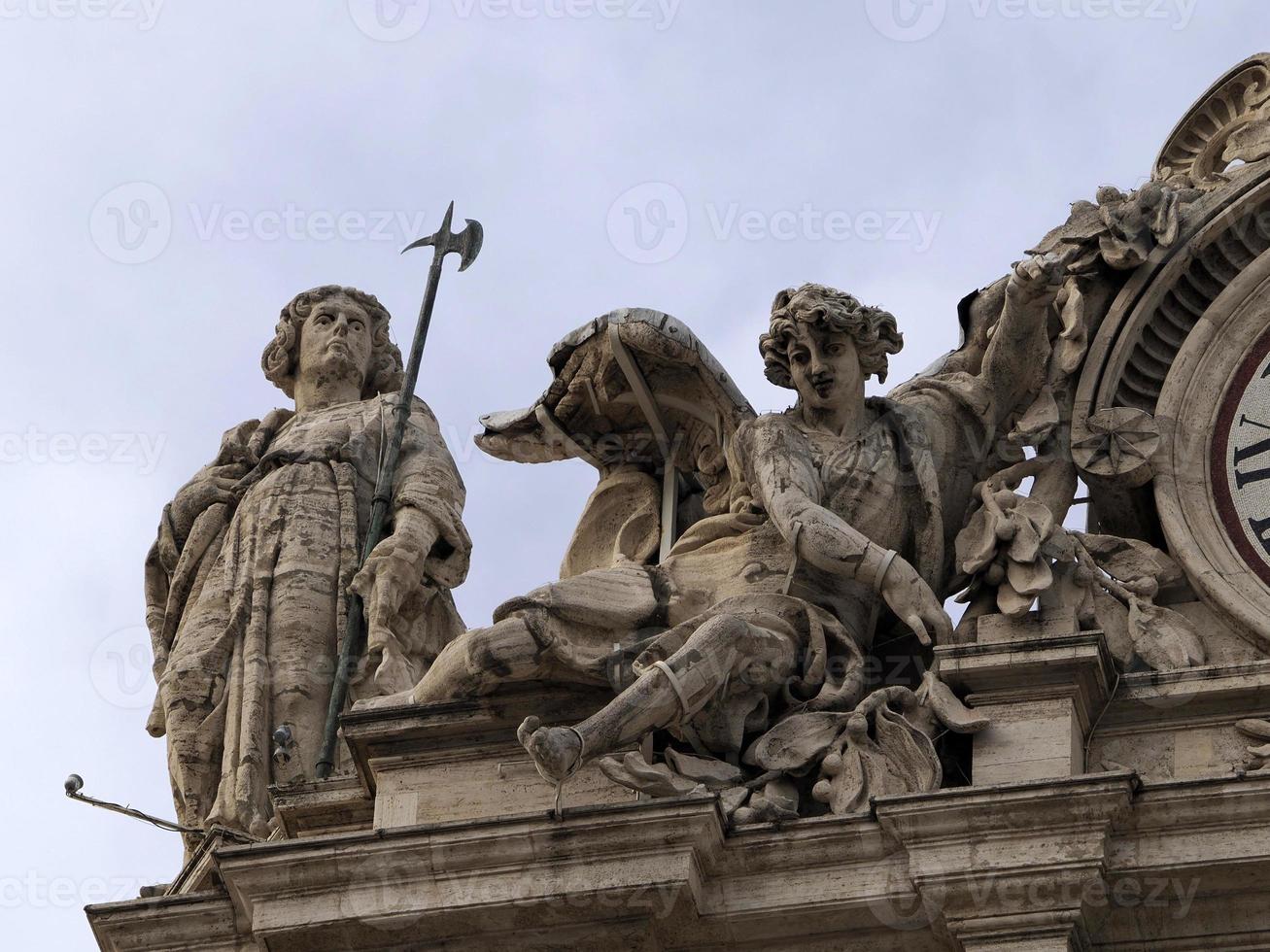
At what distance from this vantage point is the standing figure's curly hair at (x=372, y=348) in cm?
1738

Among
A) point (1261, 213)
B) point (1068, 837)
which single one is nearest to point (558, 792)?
point (1068, 837)

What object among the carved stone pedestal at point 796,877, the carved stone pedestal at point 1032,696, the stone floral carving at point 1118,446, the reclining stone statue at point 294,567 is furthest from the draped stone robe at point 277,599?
the stone floral carving at point 1118,446

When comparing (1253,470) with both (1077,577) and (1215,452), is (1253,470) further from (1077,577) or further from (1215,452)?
(1077,577)

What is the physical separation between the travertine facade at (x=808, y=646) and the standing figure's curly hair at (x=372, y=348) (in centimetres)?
48

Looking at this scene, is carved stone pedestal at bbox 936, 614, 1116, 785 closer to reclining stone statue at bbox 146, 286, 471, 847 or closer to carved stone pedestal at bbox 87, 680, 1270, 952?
carved stone pedestal at bbox 87, 680, 1270, 952

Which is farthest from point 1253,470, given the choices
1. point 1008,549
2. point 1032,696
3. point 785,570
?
point 785,570

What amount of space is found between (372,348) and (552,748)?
400 cm

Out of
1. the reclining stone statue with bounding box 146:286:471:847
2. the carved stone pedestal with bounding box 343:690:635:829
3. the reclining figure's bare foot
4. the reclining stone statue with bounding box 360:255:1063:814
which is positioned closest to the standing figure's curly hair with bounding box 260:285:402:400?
the reclining stone statue with bounding box 146:286:471:847

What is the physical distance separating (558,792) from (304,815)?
4.90 ft

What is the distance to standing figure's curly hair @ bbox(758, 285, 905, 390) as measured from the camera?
50.9 ft

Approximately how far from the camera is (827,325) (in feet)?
50.9

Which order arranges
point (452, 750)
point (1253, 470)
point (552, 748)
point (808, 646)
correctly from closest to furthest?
point (552, 748)
point (808, 646)
point (452, 750)
point (1253, 470)

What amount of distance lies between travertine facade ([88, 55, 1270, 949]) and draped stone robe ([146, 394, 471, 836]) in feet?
0.07

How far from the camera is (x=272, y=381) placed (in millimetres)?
17516
